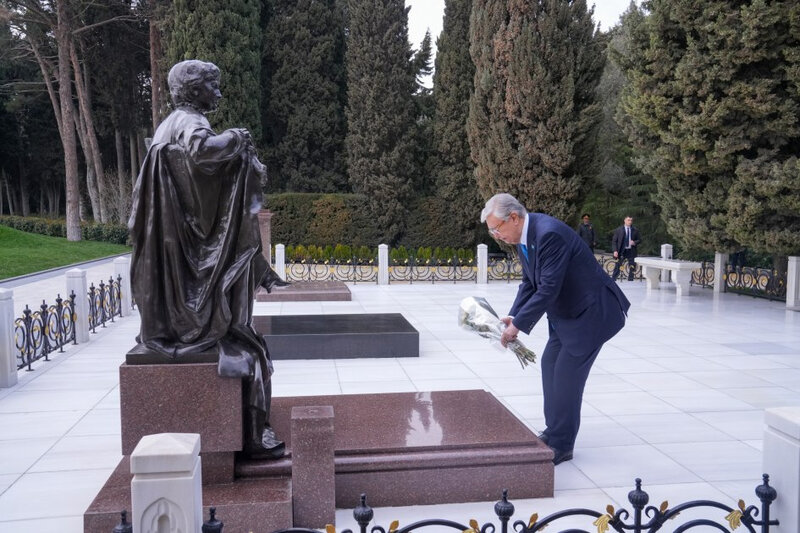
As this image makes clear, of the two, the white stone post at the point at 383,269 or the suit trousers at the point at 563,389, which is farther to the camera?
the white stone post at the point at 383,269

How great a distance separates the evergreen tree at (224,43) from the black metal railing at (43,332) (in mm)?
16017

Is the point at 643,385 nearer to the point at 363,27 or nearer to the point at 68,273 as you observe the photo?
the point at 68,273

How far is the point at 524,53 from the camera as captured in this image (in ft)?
64.8

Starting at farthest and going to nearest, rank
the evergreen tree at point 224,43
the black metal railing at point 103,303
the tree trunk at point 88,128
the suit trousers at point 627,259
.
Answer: the tree trunk at point 88,128 < the evergreen tree at point 224,43 < the suit trousers at point 627,259 < the black metal railing at point 103,303

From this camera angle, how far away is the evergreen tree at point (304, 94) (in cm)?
2772

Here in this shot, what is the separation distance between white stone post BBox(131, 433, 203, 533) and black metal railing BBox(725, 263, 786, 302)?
1583 cm

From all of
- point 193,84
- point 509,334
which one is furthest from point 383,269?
point 193,84

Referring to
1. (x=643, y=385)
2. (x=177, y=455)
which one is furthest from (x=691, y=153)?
(x=177, y=455)

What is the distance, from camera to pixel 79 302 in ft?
33.0

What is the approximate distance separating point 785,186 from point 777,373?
649 cm

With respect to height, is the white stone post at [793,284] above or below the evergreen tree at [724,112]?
below

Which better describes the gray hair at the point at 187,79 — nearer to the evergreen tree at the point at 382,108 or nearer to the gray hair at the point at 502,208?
the gray hair at the point at 502,208

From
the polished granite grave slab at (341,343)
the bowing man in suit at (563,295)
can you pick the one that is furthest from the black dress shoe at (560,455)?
the polished granite grave slab at (341,343)

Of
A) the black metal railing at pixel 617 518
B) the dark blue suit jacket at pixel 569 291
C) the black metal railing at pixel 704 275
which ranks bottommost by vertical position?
the black metal railing at pixel 704 275
